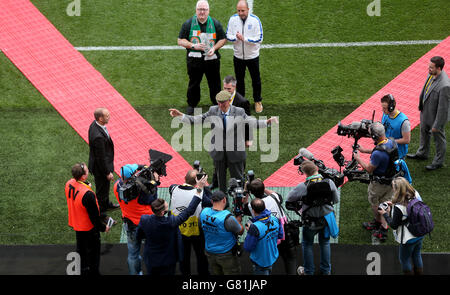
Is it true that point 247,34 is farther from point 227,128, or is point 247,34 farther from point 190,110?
point 227,128

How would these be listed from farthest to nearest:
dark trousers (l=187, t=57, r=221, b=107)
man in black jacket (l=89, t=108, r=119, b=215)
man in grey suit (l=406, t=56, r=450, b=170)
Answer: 1. dark trousers (l=187, t=57, r=221, b=107)
2. man in grey suit (l=406, t=56, r=450, b=170)
3. man in black jacket (l=89, t=108, r=119, b=215)

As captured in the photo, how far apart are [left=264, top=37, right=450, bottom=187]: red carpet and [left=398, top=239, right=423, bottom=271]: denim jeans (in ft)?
8.02

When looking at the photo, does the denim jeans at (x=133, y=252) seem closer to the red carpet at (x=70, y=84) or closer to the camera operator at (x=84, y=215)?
the camera operator at (x=84, y=215)

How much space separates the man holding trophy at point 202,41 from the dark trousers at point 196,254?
3905 millimetres

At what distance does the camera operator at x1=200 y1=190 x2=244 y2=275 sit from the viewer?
6.69m

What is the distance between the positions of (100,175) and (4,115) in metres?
3.40

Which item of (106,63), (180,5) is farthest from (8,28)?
(180,5)

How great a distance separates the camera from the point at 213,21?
1035 cm

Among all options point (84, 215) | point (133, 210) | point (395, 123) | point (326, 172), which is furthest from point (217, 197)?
point (395, 123)

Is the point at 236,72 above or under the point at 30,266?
above

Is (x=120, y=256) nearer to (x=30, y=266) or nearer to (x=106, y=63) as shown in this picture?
(x=30, y=266)

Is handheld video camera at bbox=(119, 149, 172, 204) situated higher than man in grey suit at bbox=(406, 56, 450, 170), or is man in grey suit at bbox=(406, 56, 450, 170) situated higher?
man in grey suit at bbox=(406, 56, 450, 170)

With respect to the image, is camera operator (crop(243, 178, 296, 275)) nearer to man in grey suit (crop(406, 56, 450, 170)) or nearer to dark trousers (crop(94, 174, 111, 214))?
dark trousers (crop(94, 174, 111, 214))

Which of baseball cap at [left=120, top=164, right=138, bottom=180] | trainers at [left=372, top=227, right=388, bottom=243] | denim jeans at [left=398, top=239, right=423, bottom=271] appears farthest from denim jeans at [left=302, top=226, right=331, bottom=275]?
baseball cap at [left=120, top=164, right=138, bottom=180]
